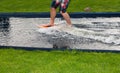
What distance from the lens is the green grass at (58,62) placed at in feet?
16.7

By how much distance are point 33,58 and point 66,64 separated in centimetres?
76

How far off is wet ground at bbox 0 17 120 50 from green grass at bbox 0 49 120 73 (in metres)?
0.68

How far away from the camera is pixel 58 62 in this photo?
215 inches

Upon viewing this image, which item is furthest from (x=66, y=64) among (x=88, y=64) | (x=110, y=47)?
(x=110, y=47)

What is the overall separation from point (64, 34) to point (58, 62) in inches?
99.3

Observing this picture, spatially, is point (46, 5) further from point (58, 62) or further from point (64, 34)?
point (58, 62)

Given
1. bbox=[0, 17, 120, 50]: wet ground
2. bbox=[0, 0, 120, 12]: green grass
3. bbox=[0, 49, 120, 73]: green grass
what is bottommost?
bbox=[0, 0, 120, 12]: green grass

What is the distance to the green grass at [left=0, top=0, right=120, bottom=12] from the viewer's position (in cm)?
1179

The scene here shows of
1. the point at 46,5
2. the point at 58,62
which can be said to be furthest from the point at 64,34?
the point at 46,5

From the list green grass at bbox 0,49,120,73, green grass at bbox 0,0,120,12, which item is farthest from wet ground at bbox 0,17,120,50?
green grass at bbox 0,0,120,12

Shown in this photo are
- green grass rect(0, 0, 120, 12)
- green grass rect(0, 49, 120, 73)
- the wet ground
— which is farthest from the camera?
green grass rect(0, 0, 120, 12)

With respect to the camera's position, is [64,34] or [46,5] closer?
[64,34]

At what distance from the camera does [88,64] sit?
5.30 metres

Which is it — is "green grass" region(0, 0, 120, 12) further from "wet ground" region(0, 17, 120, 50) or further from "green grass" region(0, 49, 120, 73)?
"green grass" region(0, 49, 120, 73)
